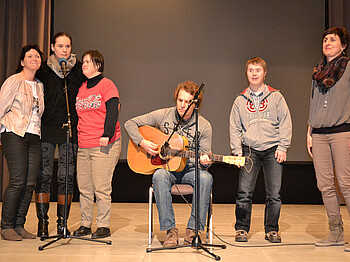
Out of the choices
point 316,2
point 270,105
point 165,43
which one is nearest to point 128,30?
point 165,43

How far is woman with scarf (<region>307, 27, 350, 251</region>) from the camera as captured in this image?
9.16ft

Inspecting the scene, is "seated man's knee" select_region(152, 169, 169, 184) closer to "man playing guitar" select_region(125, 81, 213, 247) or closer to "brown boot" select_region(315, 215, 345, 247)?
"man playing guitar" select_region(125, 81, 213, 247)

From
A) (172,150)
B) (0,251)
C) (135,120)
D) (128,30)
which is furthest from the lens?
(128,30)

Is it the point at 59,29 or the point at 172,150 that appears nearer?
the point at 172,150

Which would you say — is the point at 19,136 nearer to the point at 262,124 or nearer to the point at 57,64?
the point at 57,64

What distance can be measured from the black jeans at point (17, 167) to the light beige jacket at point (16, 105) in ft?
0.23

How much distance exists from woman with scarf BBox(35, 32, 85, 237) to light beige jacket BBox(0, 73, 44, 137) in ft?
0.56

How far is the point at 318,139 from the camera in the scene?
2908 mm

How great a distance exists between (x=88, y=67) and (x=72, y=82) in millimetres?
204

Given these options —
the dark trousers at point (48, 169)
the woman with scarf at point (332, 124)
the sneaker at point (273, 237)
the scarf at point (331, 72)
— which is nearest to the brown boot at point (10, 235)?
the dark trousers at point (48, 169)

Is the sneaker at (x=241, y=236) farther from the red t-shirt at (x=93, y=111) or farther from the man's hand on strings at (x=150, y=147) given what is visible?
the red t-shirt at (x=93, y=111)

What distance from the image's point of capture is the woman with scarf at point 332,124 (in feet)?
9.16

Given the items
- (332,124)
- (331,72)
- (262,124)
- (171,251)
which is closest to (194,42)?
(262,124)

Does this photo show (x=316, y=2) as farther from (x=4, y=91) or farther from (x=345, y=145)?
(x=4, y=91)
